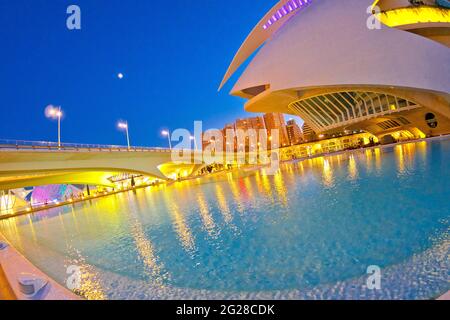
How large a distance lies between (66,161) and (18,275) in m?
21.9

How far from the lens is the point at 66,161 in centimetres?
2255

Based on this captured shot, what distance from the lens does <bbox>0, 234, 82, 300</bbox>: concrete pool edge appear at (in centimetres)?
296

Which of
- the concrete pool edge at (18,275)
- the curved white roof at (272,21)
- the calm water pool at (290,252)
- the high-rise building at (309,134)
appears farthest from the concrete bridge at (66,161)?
the high-rise building at (309,134)

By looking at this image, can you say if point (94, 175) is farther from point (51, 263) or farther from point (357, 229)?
point (357, 229)

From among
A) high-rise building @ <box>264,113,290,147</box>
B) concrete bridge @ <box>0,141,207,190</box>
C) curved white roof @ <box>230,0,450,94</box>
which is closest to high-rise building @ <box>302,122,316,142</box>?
high-rise building @ <box>264,113,290,147</box>

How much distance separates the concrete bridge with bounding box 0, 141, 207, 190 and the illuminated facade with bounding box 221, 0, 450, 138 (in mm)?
14946

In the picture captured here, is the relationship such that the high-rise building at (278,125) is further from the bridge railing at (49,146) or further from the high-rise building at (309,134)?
the bridge railing at (49,146)

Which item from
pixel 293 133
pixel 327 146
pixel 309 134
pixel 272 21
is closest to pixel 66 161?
pixel 272 21

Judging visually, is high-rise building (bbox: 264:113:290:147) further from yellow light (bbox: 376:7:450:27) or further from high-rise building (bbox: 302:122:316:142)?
yellow light (bbox: 376:7:450:27)

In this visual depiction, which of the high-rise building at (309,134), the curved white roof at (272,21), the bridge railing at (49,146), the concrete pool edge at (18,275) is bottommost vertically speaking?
the concrete pool edge at (18,275)

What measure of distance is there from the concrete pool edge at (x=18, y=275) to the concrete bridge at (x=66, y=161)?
15.9m

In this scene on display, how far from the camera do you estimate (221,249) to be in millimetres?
4516

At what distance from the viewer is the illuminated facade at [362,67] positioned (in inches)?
874

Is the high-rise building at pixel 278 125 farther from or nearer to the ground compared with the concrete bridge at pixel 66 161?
farther from the ground
